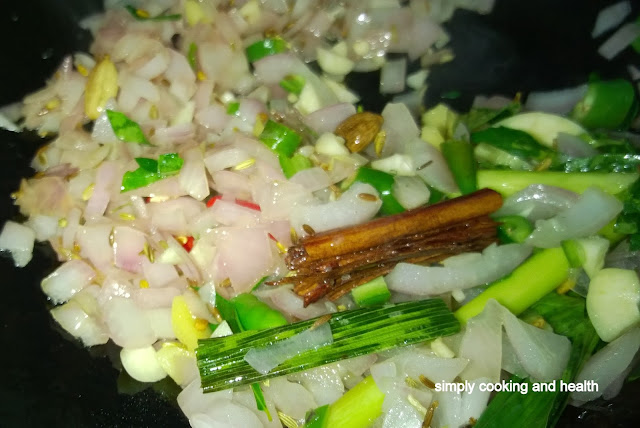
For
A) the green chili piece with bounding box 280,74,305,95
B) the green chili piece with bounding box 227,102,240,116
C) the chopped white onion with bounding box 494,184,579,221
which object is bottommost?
the chopped white onion with bounding box 494,184,579,221

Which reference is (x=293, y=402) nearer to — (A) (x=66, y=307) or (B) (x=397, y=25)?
(A) (x=66, y=307)

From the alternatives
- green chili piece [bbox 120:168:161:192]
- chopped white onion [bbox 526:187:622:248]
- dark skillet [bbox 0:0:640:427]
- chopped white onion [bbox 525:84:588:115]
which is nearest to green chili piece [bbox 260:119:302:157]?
green chili piece [bbox 120:168:161:192]

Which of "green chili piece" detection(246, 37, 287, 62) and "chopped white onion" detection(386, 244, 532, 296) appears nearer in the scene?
"chopped white onion" detection(386, 244, 532, 296)

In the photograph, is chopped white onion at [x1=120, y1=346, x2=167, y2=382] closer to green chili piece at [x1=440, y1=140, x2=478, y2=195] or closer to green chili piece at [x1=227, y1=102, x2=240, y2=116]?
green chili piece at [x1=227, y1=102, x2=240, y2=116]

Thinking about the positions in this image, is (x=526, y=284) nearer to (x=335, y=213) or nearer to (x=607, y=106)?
(x=335, y=213)

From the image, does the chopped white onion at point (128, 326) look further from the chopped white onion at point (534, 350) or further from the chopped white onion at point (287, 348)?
the chopped white onion at point (534, 350)
